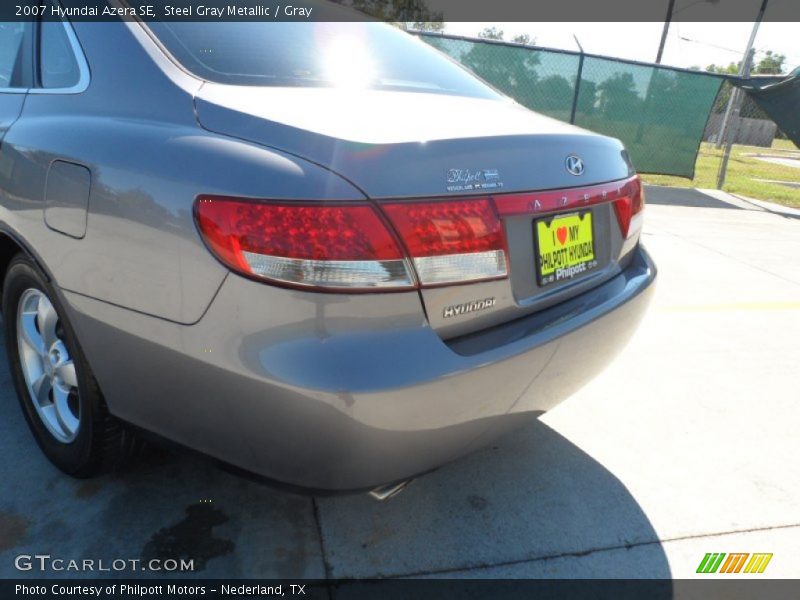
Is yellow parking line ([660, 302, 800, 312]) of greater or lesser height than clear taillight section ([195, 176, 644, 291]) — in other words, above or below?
below

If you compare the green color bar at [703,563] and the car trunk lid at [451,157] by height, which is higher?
the car trunk lid at [451,157]

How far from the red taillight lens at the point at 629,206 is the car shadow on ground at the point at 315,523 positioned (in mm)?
976

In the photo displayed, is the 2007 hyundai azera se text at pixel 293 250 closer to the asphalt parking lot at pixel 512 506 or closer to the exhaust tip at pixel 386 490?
the exhaust tip at pixel 386 490

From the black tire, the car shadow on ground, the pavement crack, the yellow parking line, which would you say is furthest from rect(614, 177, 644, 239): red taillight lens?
the yellow parking line

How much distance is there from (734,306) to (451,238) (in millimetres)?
3932

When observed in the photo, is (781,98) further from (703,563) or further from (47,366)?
(47,366)

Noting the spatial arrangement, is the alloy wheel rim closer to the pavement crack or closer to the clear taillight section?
the pavement crack

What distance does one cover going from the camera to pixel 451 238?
1.46m

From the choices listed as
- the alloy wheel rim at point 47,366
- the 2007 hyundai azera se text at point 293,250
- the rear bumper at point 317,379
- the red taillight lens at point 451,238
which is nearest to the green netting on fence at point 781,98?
the 2007 hyundai azera se text at point 293,250

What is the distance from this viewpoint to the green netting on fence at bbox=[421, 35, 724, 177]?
970cm

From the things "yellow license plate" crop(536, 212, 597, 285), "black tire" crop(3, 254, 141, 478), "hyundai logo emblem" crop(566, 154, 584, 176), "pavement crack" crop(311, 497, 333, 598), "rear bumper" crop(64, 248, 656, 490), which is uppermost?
"hyundai logo emblem" crop(566, 154, 584, 176)

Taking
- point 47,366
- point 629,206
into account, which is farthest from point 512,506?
point 47,366

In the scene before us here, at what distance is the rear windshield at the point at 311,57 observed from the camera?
1801 mm

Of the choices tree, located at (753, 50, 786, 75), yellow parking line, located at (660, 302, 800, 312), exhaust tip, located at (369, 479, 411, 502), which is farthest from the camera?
tree, located at (753, 50, 786, 75)
